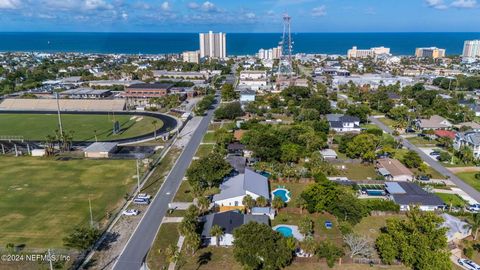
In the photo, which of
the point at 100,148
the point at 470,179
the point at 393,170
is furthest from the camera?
the point at 100,148

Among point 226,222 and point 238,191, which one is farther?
point 238,191

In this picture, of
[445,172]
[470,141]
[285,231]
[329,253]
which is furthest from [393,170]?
[329,253]

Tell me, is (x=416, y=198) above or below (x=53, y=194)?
above

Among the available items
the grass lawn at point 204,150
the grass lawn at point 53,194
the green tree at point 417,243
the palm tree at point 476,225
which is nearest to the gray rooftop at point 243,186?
the grass lawn at point 53,194

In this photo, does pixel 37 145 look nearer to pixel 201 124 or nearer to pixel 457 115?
pixel 201 124

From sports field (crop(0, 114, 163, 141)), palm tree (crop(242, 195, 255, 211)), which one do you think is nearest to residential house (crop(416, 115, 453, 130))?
palm tree (crop(242, 195, 255, 211))

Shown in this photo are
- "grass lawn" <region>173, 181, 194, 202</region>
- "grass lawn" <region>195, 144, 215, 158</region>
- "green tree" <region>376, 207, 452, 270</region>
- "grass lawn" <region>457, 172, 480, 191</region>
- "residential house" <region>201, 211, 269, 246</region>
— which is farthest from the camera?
"grass lawn" <region>195, 144, 215, 158</region>

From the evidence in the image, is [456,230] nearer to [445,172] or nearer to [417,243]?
[417,243]

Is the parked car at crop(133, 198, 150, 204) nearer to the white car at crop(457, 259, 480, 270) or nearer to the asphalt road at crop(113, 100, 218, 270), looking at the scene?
the asphalt road at crop(113, 100, 218, 270)
